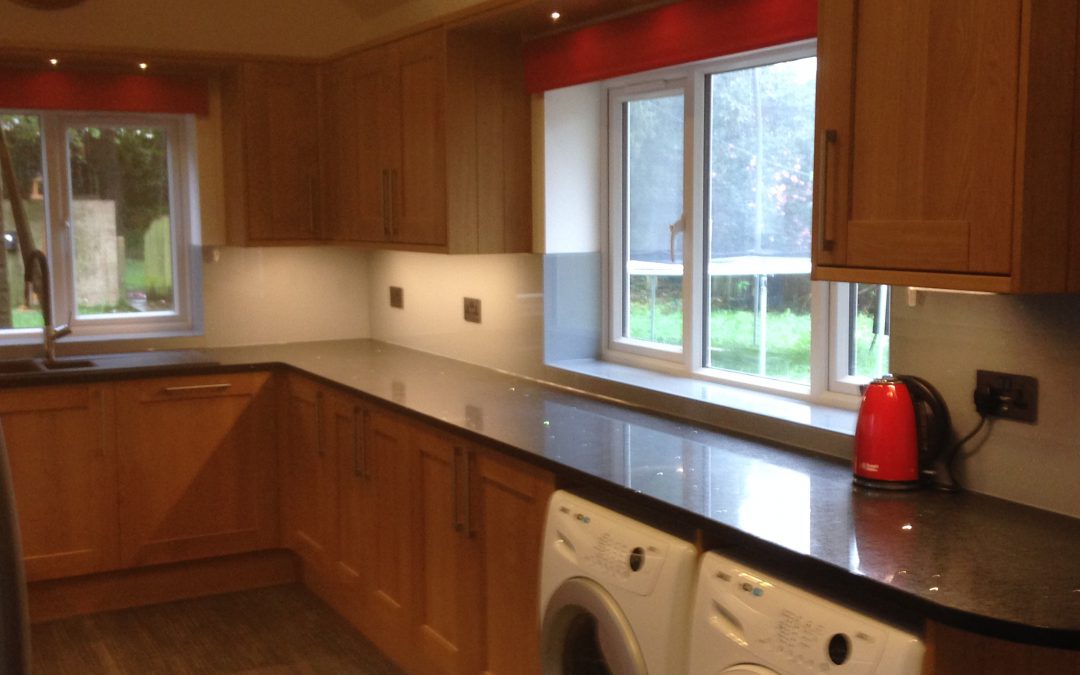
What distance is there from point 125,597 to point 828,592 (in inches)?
130

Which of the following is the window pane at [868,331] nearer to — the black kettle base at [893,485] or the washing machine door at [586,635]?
the black kettle base at [893,485]

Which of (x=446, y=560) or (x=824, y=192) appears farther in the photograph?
(x=446, y=560)

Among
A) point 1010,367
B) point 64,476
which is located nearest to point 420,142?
point 64,476

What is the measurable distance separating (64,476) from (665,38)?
267cm

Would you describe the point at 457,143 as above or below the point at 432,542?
above

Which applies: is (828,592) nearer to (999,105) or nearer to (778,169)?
(999,105)

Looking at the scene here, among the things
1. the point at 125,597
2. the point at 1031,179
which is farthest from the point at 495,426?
the point at 125,597

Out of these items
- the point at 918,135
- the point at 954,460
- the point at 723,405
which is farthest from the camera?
the point at 723,405

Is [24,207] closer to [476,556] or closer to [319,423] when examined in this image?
[319,423]

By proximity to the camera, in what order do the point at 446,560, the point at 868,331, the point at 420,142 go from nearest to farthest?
the point at 868,331 < the point at 446,560 < the point at 420,142

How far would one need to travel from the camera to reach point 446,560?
3221 mm

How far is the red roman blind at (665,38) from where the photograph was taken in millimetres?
2707

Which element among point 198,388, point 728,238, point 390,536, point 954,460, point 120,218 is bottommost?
point 390,536

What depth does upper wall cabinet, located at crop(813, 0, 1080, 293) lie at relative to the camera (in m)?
1.83
